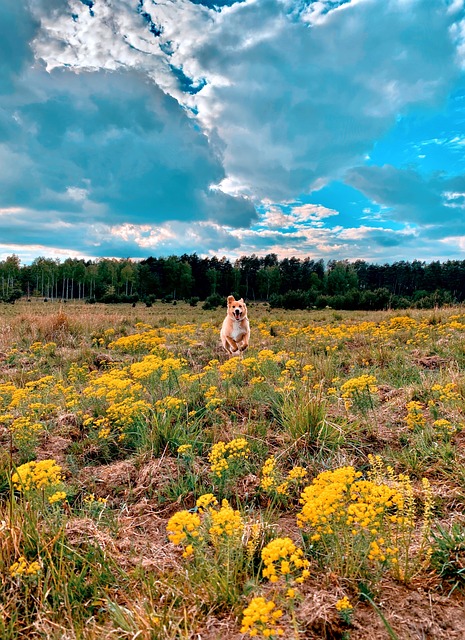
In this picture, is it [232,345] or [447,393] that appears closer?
[447,393]

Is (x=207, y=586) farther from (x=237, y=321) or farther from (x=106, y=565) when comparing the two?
(x=237, y=321)

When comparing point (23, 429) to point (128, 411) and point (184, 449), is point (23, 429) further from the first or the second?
point (184, 449)

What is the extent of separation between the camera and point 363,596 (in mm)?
1752

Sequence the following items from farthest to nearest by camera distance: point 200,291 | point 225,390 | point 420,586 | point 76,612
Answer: point 200,291, point 225,390, point 420,586, point 76,612

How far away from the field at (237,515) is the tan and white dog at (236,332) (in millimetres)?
2853

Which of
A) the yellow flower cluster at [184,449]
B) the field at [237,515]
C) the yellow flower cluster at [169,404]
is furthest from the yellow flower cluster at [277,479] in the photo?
the yellow flower cluster at [169,404]

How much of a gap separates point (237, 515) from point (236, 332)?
674cm

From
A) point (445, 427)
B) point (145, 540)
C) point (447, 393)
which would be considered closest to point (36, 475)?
point (145, 540)

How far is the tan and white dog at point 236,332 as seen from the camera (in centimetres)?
841

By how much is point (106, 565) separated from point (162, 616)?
1.97ft

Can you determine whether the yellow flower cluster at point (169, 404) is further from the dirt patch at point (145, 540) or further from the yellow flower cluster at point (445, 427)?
the yellow flower cluster at point (445, 427)

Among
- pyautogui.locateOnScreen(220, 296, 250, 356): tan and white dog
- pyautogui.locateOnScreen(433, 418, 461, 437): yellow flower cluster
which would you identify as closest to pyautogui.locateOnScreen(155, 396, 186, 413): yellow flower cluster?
pyautogui.locateOnScreen(433, 418, 461, 437): yellow flower cluster

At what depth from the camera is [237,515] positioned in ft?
5.67

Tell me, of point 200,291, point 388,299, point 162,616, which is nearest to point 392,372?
point 162,616
